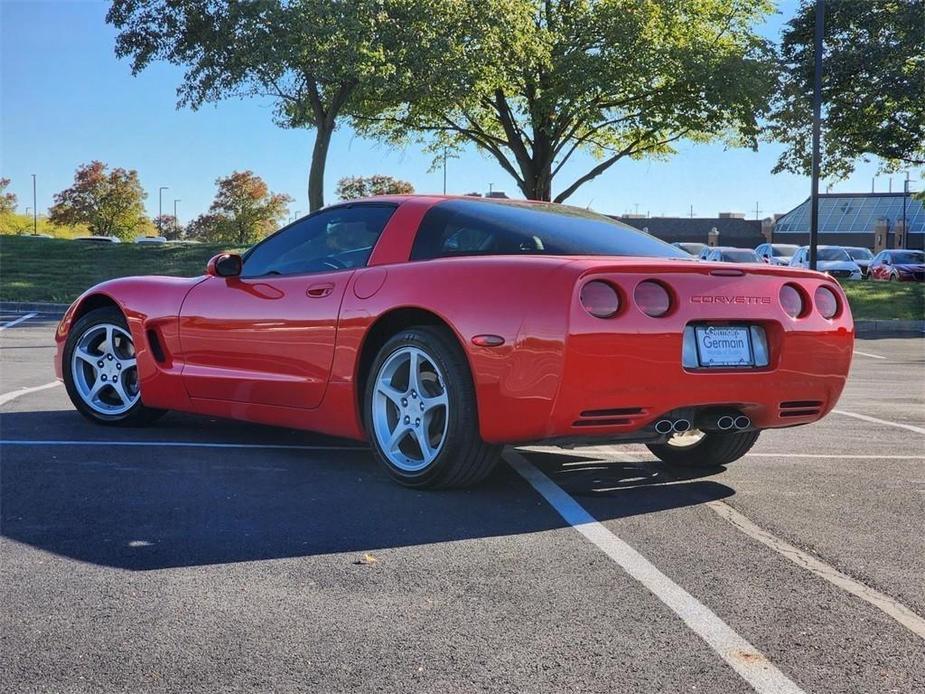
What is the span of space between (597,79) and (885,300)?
35.4ft

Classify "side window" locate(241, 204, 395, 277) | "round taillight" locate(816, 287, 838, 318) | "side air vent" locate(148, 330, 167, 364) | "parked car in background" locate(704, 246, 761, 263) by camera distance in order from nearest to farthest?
1. "round taillight" locate(816, 287, 838, 318)
2. "side window" locate(241, 204, 395, 277)
3. "side air vent" locate(148, 330, 167, 364)
4. "parked car in background" locate(704, 246, 761, 263)

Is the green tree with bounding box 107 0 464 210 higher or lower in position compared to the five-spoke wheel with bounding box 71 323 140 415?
higher

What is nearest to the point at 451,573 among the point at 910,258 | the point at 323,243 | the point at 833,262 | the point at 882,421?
the point at 323,243

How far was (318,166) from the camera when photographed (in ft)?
99.0

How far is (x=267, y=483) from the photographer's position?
5.04 m

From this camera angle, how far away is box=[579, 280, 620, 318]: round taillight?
14.7ft

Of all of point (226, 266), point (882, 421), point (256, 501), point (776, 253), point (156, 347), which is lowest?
point (882, 421)

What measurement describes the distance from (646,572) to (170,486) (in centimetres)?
228

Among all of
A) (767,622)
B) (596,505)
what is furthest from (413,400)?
(767,622)

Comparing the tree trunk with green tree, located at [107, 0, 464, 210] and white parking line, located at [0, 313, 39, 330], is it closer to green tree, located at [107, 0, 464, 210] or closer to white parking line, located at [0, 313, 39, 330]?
green tree, located at [107, 0, 464, 210]

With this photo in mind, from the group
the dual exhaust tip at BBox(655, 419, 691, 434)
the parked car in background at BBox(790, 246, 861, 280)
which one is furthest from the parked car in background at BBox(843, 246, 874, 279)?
the dual exhaust tip at BBox(655, 419, 691, 434)

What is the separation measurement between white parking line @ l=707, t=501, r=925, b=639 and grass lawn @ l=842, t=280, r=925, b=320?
66.4 feet

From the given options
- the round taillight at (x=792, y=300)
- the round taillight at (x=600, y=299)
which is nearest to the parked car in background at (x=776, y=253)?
the round taillight at (x=792, y=300)

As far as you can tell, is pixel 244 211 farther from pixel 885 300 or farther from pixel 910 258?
pixel 885 300
